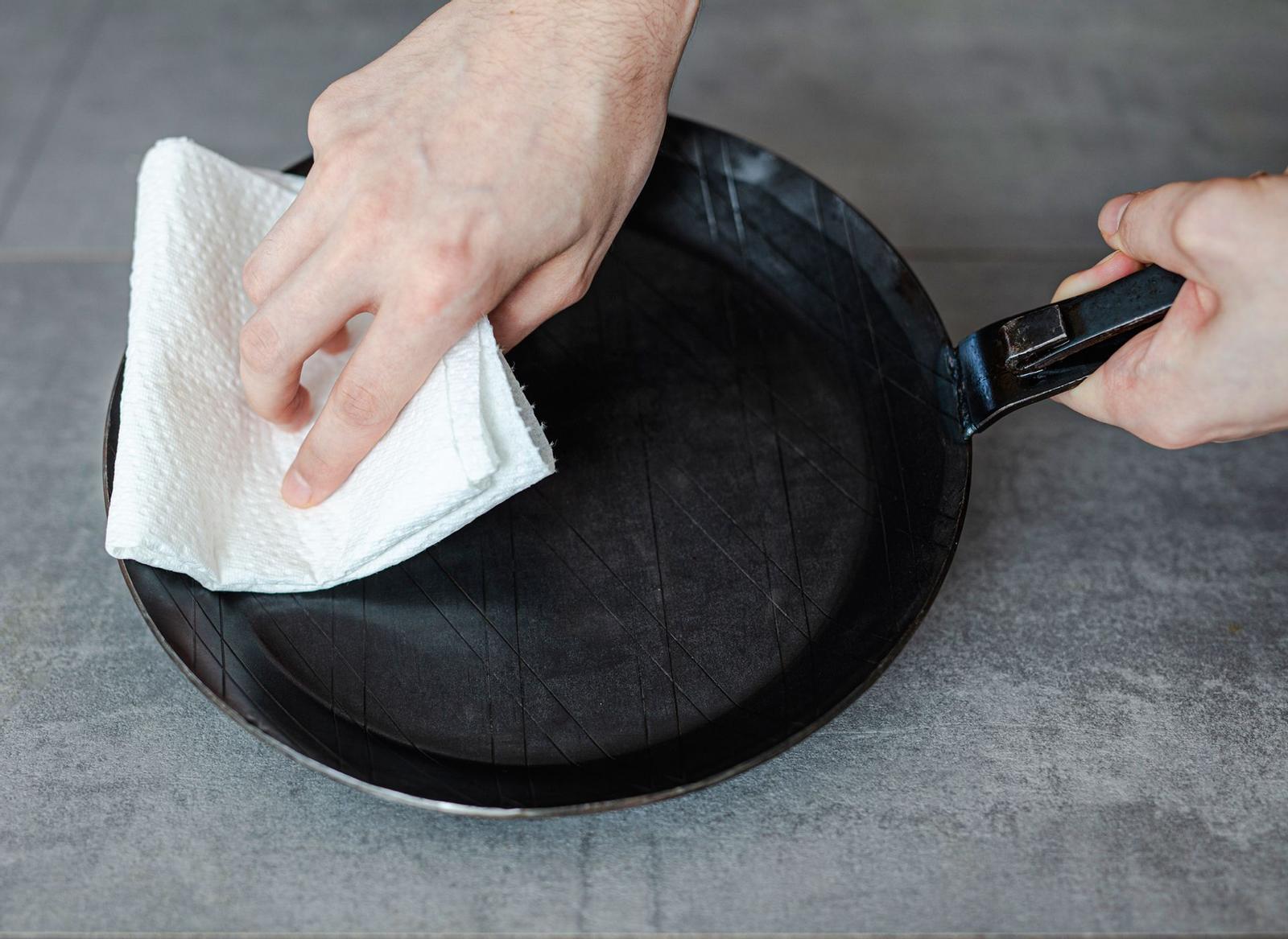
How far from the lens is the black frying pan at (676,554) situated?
510mm

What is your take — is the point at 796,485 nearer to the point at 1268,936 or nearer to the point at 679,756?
the point at 679,756

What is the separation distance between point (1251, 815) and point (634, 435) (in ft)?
1.30

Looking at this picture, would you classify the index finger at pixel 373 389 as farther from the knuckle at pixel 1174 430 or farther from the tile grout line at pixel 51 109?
the tile grout line at pixel 51 109

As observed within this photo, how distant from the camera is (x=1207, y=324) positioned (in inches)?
19.2

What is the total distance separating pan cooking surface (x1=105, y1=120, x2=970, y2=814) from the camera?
51cm

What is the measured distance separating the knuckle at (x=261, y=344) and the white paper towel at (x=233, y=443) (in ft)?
0.17

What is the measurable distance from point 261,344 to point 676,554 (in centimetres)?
25

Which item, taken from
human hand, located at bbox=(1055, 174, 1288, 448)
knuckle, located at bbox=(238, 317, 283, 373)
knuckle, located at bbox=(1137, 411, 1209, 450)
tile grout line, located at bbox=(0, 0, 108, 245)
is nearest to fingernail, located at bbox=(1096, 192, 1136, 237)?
human hand, located at bbox=(1055, 174, 1288, 448)

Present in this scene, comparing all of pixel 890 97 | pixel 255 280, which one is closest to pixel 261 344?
pixel 255 280

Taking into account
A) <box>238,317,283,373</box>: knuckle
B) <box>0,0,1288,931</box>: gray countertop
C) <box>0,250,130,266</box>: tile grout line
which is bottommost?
<box>0,0,1288,931</box>: gray countertop

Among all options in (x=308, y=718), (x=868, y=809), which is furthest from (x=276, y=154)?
(x=868, y=809)

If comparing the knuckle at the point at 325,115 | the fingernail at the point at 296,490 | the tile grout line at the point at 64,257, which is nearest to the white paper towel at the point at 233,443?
the fingernail at the point at 296,490

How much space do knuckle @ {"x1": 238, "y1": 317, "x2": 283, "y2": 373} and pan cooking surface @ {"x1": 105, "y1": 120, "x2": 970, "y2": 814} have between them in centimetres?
12

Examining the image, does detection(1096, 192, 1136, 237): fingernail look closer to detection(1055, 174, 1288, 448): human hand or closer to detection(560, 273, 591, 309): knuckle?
detection(1055, 174, 1288, 448): human hand
